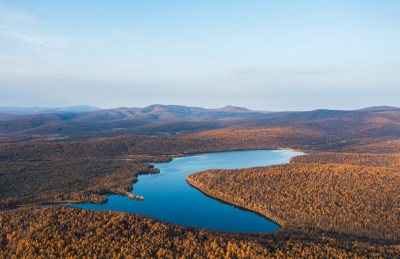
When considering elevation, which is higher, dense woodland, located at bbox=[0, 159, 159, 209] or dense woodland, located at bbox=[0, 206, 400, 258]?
dense woodland, located at bbox=[0, 206, 400, 258]

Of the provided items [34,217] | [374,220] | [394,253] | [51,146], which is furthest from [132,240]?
[51,146]

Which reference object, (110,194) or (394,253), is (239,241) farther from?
(110,194)

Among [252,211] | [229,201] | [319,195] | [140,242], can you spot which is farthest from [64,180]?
[319,195]

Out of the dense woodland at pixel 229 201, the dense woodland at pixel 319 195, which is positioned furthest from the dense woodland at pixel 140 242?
the dense woodland at pixel 319 195

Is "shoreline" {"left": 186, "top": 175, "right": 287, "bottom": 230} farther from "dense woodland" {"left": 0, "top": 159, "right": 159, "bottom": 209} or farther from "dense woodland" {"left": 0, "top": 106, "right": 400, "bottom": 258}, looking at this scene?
"dense woodland" {"left": 0, "top": 159, "right": 159, "bottom": 209}

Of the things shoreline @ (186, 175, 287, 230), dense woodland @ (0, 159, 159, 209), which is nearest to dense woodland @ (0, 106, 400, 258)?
dense woodland @ (0, 159, 159, 209)

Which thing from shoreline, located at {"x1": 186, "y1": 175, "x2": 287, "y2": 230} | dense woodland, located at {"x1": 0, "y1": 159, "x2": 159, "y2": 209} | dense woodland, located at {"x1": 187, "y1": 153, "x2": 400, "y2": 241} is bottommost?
shoreline, located at {"x1": 186, "y1": 175, "x2": 287, "y2": 230}

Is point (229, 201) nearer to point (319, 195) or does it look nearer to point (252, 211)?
point (252, 211)
